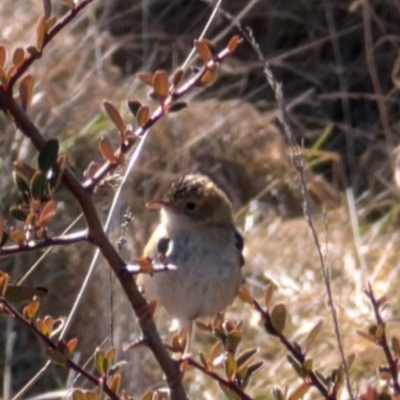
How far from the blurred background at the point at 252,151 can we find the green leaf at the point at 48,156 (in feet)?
8.91

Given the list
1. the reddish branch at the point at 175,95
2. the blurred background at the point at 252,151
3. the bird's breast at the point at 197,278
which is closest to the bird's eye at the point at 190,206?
the bird's breast at the point at 197,278

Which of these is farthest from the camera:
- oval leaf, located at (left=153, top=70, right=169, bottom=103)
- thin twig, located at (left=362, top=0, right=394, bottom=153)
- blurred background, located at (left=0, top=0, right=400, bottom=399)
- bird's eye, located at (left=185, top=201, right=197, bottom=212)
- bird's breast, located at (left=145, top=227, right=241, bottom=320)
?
thin twig, located at (left=362, top=0, right=394, bottom=153)

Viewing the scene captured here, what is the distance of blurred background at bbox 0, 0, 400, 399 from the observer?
4.88 metres

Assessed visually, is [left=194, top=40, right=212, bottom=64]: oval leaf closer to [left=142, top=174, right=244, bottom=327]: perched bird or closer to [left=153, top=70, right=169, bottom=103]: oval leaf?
[left=153, top=70, right=169, bottom=103]: oval leaf

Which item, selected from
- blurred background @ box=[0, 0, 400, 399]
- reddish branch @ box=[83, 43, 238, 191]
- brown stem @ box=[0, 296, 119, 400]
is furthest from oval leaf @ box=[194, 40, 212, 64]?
blurred background @ box=[0, 0, 400, 399]

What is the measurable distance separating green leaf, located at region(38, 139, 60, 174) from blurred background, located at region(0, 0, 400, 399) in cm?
272

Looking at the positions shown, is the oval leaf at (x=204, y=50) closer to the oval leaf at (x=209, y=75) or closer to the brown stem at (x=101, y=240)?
the oval leaf at (x=209, y=75)

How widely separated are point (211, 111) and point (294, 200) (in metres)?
0.70

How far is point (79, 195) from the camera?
4.52 ft

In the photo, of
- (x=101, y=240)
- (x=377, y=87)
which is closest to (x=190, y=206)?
(x=101, y=240)

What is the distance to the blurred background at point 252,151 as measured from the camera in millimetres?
4875

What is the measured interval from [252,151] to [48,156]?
5.64m

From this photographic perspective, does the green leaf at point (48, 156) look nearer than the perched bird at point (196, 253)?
Yes

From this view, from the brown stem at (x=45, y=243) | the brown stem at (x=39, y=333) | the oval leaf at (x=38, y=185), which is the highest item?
the oval leaf at (x=38, y=185)
